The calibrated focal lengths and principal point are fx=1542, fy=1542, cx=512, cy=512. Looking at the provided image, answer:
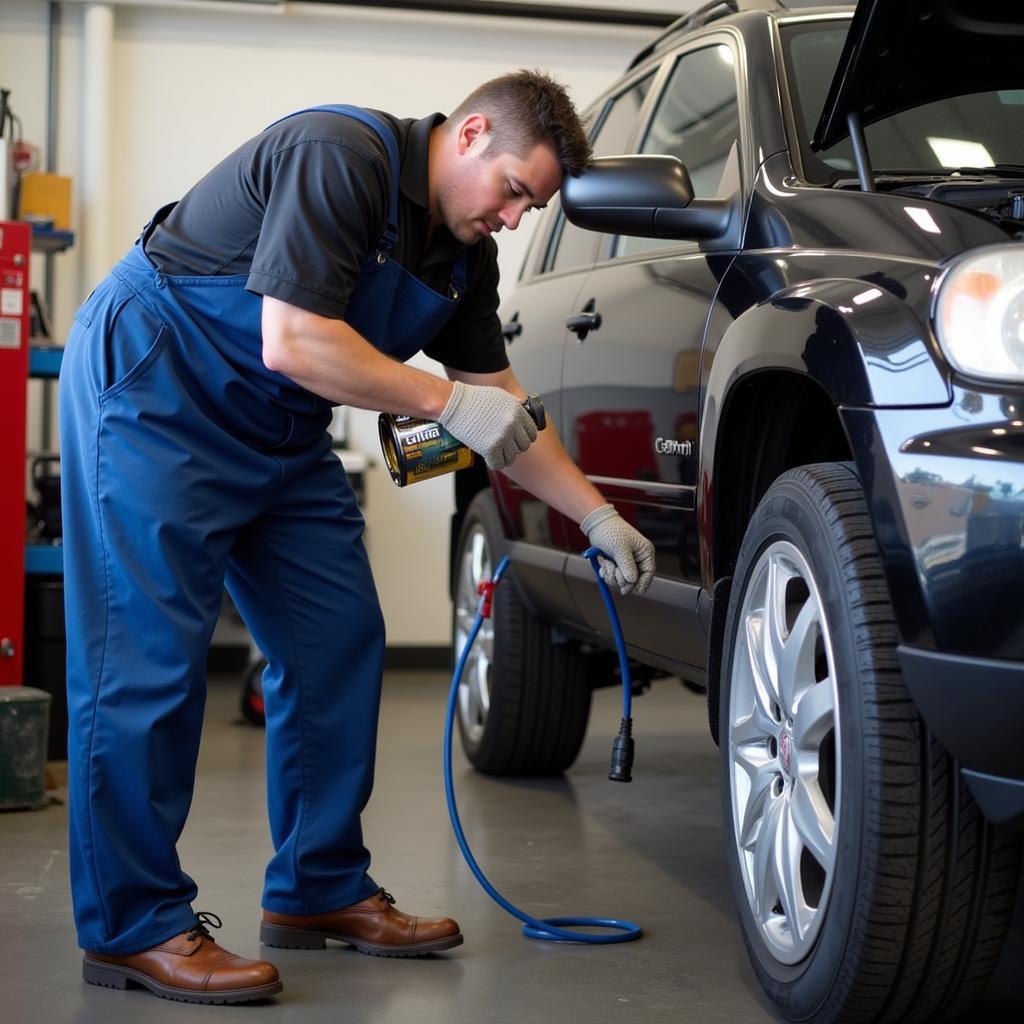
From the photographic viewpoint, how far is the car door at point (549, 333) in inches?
140

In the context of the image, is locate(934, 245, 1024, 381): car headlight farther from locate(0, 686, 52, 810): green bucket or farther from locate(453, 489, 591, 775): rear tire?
A: locate(0, 686, 52, 810): green bucket

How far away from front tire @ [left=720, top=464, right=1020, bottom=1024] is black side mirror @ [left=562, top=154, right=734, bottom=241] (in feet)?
1.88

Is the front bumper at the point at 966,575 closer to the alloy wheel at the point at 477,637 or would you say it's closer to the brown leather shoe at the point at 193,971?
the brown leather shoe at the point at 193,971

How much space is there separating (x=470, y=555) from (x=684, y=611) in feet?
5.90

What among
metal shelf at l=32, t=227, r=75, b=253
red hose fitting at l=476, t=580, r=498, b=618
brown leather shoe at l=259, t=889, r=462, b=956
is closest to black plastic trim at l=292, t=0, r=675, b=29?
metal shelf at l=32, t=227, r=75, b=253

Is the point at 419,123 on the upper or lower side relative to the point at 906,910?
upper

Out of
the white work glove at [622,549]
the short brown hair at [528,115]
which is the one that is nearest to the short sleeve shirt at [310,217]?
the short brown hair at [528,115]

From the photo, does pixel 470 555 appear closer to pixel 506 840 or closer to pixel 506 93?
pixel 506 840

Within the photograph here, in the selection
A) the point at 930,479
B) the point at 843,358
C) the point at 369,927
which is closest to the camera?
the point at 930,479

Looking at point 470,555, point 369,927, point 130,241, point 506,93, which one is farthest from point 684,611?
point 130,241

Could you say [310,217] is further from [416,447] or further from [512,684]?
[512,684]

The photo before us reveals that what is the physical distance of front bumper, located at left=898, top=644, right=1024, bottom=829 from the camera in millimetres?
1751

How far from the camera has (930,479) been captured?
5.95ft

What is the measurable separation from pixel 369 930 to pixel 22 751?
1779mm
